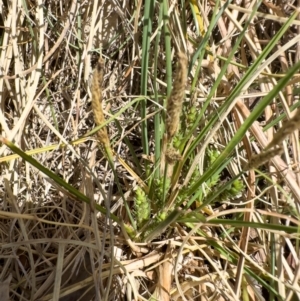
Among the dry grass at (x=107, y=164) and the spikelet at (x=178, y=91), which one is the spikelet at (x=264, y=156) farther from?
the dry grass at (x=107, y=164)

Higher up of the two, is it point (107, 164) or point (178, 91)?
point (178, 91)

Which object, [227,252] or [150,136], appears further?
[150,136]

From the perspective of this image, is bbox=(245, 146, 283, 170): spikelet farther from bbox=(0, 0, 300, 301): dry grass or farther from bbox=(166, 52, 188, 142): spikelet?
bbox=(0, 0, 300, 301): dry grass

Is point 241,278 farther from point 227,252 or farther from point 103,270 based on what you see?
point 103,270

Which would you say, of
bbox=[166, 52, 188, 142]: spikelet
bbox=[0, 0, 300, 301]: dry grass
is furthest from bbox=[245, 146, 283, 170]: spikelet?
bbox=[0, 0, 300, 301]: dry grass

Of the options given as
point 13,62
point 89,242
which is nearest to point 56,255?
point 89,242

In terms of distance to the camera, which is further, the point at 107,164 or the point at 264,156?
the point at 107,164

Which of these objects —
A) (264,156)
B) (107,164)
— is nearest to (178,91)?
(264,156)

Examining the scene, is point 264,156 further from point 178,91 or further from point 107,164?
point 107,164

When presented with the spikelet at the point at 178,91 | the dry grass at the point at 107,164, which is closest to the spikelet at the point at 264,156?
the spikelet at the point at 178,91
